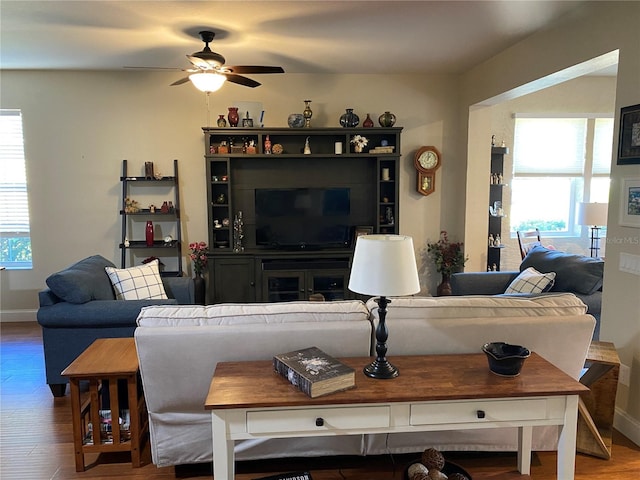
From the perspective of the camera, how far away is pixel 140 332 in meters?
2.09

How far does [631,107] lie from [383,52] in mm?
2356

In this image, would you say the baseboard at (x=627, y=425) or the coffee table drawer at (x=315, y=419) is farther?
the baseboard at (x=627, y=425)

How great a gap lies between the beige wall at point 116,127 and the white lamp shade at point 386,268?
377 centimetres

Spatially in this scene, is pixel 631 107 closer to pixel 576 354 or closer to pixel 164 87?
pixel 576 354

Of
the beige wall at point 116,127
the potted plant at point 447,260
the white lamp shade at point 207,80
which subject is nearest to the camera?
the white lamp shade at point 207,80

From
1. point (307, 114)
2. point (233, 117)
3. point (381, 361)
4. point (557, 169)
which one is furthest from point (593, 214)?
point (381, 361)

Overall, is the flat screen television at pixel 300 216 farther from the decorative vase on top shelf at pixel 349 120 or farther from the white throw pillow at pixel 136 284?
the white throw pillow at pixel 136 284

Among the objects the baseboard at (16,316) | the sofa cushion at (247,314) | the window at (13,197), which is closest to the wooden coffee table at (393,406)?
the sofa cushion at (247,314)

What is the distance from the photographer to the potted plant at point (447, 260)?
5.34 metres

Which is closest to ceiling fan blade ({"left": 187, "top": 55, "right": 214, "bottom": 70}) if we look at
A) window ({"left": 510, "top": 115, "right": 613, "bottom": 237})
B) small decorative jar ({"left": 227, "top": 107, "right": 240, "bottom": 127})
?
small decorative jar ({"left": 227, "top": 107, "right": 240, "bottom": 127})

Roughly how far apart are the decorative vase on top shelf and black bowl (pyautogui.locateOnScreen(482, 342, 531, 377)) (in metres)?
3.63

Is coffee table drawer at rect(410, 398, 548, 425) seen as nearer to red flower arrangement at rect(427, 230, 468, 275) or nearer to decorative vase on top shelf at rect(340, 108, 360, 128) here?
red flower arrangement at rect(427, 230, 468, 275)

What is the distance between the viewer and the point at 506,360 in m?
1.92

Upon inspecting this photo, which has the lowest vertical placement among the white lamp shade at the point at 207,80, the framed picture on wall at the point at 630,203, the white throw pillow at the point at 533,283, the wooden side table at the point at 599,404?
the wooden side table at the point at 599,404
